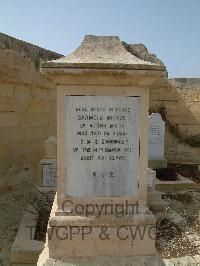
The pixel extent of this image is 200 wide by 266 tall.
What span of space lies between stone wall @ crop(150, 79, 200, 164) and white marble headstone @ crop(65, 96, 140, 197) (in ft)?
24.8

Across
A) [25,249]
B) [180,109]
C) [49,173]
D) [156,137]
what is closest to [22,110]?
[49,173]

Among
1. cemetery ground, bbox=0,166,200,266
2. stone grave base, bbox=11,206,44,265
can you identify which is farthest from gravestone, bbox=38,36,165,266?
cemetery ground, bbox=0,166,200,266

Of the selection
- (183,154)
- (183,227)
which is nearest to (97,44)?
(183,227)

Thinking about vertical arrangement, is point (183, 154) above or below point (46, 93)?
below

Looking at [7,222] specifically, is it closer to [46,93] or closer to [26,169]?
[26,169]

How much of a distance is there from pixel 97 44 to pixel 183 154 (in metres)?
7.80

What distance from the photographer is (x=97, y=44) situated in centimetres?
298

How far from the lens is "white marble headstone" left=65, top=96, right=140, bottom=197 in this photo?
9.29 ft

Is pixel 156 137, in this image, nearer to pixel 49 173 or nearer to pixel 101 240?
pixel 49 173

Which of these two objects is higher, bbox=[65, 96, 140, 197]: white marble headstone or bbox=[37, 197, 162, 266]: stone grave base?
bbox=[65, 96, 140, 197]: white marble headstone

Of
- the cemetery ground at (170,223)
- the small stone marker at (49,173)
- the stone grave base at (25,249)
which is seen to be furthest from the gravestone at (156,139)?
the stone grave base at (25,249)

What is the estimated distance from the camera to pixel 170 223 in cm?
503

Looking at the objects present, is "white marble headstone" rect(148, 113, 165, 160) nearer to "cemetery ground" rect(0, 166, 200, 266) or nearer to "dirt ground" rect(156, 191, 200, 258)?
"cemetery ground" rect(0, 166, 200, 266)

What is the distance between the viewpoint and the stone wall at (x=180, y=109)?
10.1 m
